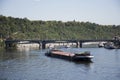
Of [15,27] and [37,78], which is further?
[15,27]

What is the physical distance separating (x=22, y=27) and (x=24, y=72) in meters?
122

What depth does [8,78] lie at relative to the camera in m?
42.6

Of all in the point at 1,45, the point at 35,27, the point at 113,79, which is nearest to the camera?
the point at 113,79

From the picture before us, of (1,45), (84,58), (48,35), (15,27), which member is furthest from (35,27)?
(84,58)

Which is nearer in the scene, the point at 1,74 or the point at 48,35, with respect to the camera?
the point at 1,74

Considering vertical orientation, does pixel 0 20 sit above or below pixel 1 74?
above

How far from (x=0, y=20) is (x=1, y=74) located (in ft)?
388

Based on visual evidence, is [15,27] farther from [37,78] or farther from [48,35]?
[37,78]

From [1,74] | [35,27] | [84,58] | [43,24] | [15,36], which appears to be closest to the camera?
[1,74]

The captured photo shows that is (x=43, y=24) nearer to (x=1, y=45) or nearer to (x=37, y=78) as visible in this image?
(x=1, y=45)

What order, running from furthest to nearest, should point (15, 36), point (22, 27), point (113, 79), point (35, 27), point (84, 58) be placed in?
point (35, 27) < point (22, 27) < point (15, 36) < point (84, 58) < point (113, 79)

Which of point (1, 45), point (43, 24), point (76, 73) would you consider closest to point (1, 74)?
point (76, 73)

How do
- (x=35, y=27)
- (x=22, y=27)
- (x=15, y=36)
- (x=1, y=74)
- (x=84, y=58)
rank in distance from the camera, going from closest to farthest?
(x=1, y=74), (x=84, y=58), (x=15, y=36), (x=22, y=27), (x=35, y=27)

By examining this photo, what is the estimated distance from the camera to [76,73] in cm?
4800
